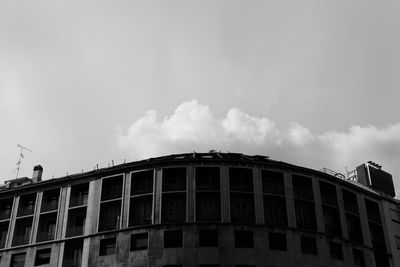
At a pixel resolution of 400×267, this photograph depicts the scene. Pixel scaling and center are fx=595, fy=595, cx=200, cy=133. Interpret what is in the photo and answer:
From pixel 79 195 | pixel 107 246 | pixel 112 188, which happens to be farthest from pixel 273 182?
pixel 79 195

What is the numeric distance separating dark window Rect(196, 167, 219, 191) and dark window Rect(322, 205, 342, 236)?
11106mm

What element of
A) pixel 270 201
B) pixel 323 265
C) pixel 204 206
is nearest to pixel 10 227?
pixel 204 206

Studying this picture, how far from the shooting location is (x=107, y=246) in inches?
2157

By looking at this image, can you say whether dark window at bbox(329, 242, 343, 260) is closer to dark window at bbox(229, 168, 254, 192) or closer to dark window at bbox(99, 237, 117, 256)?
dark window at bbox(229, 168, 254, 192)

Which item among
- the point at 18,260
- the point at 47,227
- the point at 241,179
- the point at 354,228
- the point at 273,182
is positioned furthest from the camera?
the point at 354,228

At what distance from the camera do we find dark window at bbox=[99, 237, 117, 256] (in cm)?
5434

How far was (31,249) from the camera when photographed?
57.8 m

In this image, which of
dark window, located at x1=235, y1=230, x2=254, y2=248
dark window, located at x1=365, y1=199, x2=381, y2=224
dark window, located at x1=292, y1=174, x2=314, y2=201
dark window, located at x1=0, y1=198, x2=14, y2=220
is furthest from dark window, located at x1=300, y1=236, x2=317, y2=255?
dark window, located at x1=0, y1=198, x2=14, y2=220

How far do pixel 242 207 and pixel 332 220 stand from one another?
9.76m

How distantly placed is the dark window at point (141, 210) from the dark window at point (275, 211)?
10.8 meters

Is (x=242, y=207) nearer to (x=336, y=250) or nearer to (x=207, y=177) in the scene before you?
(x=207, y=177)

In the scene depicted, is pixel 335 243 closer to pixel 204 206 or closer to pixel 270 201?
pixel 270 201

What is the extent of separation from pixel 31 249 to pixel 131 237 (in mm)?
A: 11009

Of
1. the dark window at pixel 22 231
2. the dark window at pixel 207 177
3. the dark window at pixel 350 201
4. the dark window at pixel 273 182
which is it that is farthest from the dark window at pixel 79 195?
the dark window at pixel 350 201
